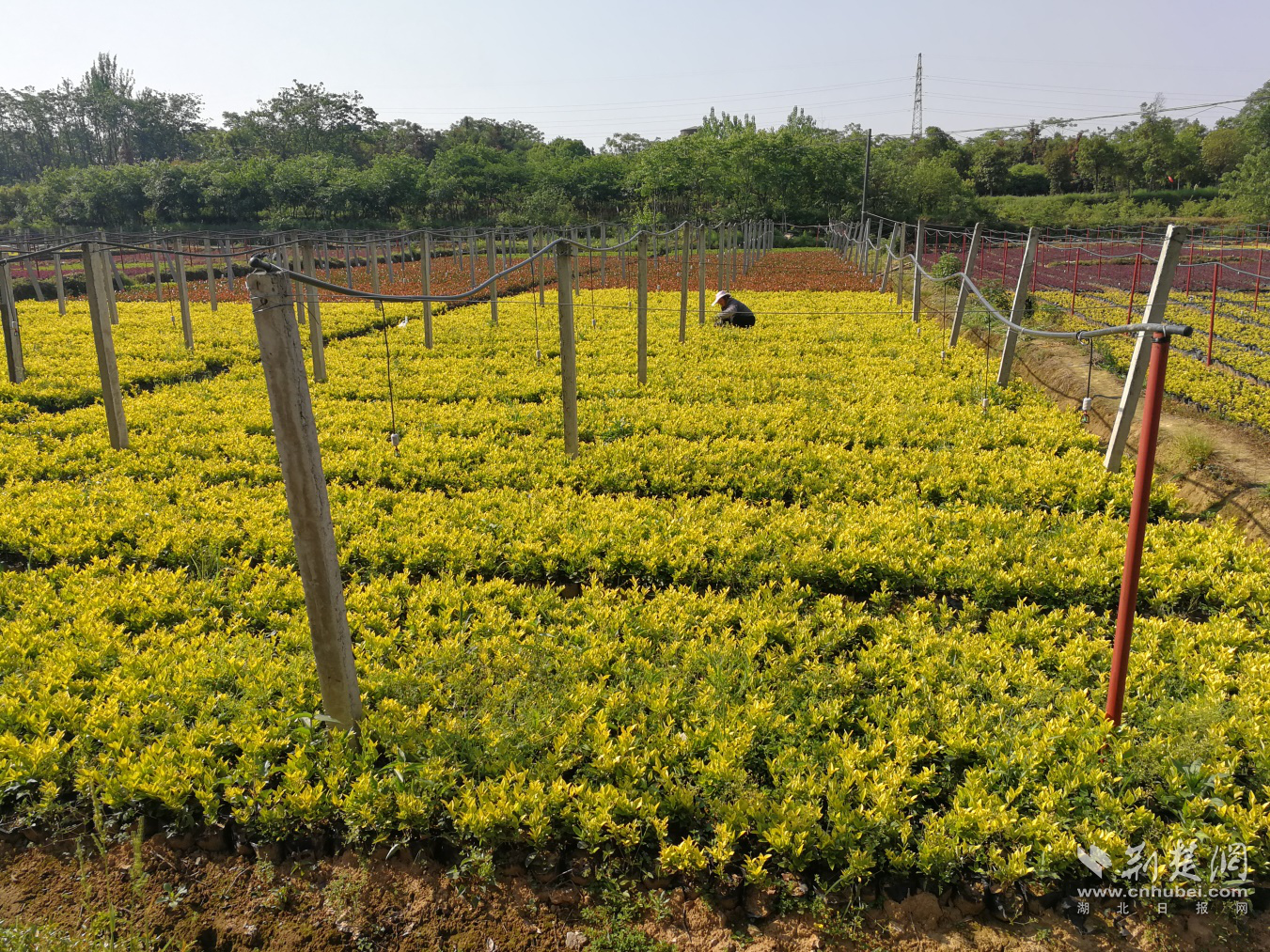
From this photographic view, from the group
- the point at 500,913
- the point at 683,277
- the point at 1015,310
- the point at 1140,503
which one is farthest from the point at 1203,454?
the point at 683,277

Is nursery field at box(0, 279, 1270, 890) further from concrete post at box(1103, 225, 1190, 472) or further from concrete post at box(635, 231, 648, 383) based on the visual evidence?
concrete post at box(635, 231, 648, 383)

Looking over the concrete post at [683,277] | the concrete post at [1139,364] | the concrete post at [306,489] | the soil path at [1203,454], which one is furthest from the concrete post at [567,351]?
the concrete post at [683,277]

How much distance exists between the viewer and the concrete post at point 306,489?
3.47 meters

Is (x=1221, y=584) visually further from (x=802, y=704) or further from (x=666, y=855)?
(x=666, y=855)

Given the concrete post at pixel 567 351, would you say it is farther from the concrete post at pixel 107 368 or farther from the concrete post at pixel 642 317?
the concrete post at pixel 107 368

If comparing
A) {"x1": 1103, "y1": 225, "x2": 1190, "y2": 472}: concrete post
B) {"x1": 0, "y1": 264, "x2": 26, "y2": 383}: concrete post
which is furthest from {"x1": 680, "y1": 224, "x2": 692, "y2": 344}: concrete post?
{"x1": 0, "y1": 264, "x2": 26, "y2": 383}: concrete post

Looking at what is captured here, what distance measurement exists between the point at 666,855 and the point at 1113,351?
35.7 ft

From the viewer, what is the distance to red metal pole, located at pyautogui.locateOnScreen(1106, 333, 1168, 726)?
3.51 m

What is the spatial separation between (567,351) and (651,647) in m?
3.99

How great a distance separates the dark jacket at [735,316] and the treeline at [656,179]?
132 feet

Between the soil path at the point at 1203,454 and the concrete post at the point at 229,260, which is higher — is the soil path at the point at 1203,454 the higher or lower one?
the lower one

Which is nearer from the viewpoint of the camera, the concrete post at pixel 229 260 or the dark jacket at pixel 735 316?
the dark jacket at pixel 735 316

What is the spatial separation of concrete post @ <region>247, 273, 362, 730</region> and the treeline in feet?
176

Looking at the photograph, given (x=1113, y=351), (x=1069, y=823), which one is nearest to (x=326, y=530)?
(x=1069, y=823)
